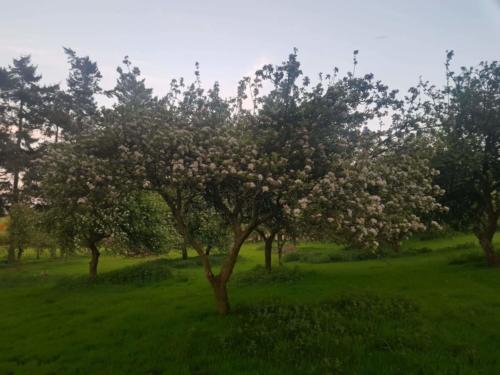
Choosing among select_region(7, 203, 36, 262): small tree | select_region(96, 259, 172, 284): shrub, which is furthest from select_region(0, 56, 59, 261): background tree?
select_region(96, 259, 172, 284): shrub

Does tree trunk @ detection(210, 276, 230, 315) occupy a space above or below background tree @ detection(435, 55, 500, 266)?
below

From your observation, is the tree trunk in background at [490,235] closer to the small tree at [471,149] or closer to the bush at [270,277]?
the small tree at [471,149]

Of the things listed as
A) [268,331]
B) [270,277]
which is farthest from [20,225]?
[268,331]

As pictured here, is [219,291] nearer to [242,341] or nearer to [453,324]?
[242,341]

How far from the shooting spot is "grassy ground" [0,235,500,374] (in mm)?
10750

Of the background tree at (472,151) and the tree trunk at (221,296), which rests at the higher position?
the background tree at (472,151)

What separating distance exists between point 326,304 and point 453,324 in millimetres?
4775

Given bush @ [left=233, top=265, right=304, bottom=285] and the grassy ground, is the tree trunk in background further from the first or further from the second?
bush @ [left=233, top=265, right=304, bottom=285]

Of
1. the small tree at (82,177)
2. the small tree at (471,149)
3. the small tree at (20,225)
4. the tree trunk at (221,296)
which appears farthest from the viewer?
the small tree at (20,225)

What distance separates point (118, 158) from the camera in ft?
46.9

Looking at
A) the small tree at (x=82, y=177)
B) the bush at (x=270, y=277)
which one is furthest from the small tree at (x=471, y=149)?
the small tree at (x=82, y=177)

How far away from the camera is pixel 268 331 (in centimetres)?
1295

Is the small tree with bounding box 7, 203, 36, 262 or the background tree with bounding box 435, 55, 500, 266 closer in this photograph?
the background tree with bounding box 435, 55, 500, 266

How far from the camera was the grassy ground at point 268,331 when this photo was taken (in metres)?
10.8
